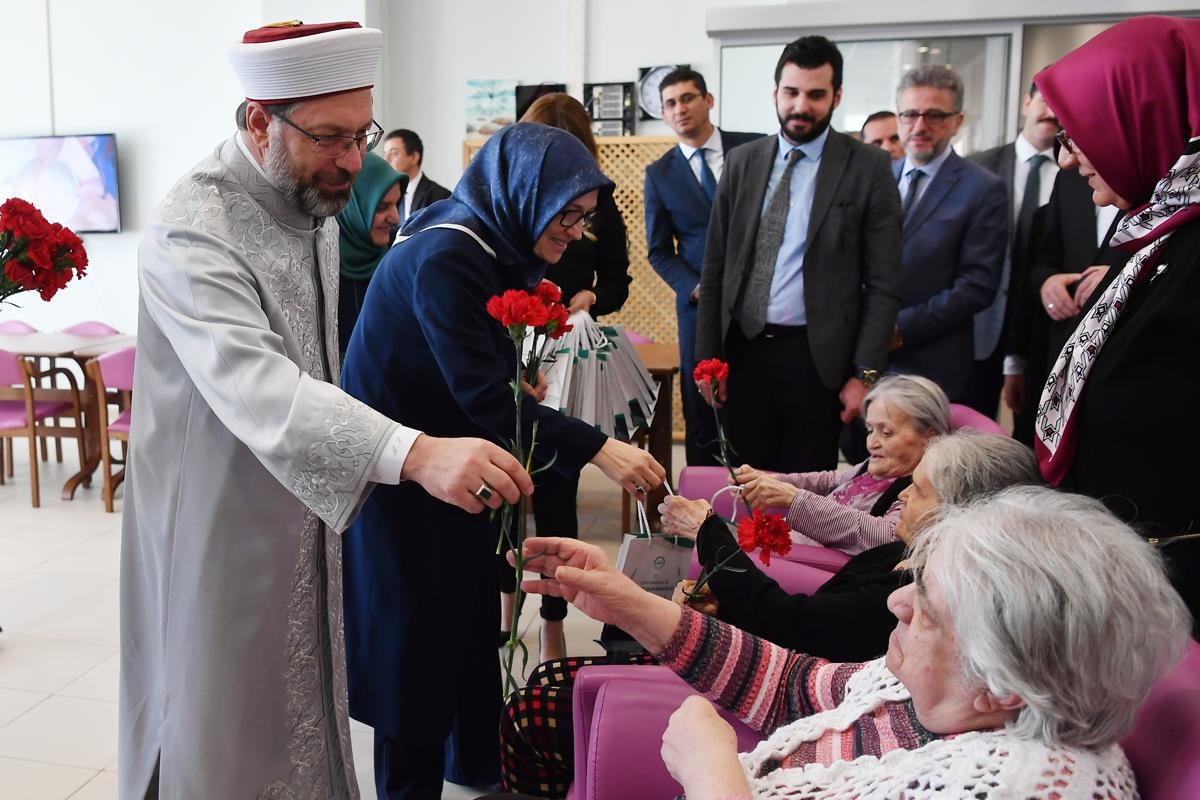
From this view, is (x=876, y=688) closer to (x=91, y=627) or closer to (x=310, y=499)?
(x=310, y=499)

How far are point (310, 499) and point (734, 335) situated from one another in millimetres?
2171

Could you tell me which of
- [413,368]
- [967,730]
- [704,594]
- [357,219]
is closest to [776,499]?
[704,594]

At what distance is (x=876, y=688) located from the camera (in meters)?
1.31

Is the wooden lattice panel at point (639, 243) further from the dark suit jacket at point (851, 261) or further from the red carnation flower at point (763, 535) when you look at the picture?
the red carnation flower at point (763, 535)

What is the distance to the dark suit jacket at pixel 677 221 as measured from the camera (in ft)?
13.7

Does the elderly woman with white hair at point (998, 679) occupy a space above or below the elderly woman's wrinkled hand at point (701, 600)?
above

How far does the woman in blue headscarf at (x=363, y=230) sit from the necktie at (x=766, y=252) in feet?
4.57

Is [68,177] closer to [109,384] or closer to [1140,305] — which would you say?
[109,384]

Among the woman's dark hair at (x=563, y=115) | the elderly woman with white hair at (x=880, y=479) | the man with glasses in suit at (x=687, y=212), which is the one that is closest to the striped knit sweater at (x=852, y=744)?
the elderly woman with white hair at (x=880, y=479)

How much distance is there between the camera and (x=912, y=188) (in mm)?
3576

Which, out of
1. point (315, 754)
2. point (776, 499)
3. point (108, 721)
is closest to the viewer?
point (315, 754)

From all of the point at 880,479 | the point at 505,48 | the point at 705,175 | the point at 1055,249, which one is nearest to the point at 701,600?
the point at 880,479

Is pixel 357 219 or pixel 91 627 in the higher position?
pixel 357 219

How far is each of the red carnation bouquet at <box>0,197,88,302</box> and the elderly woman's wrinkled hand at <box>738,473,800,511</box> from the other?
2.04 meters
